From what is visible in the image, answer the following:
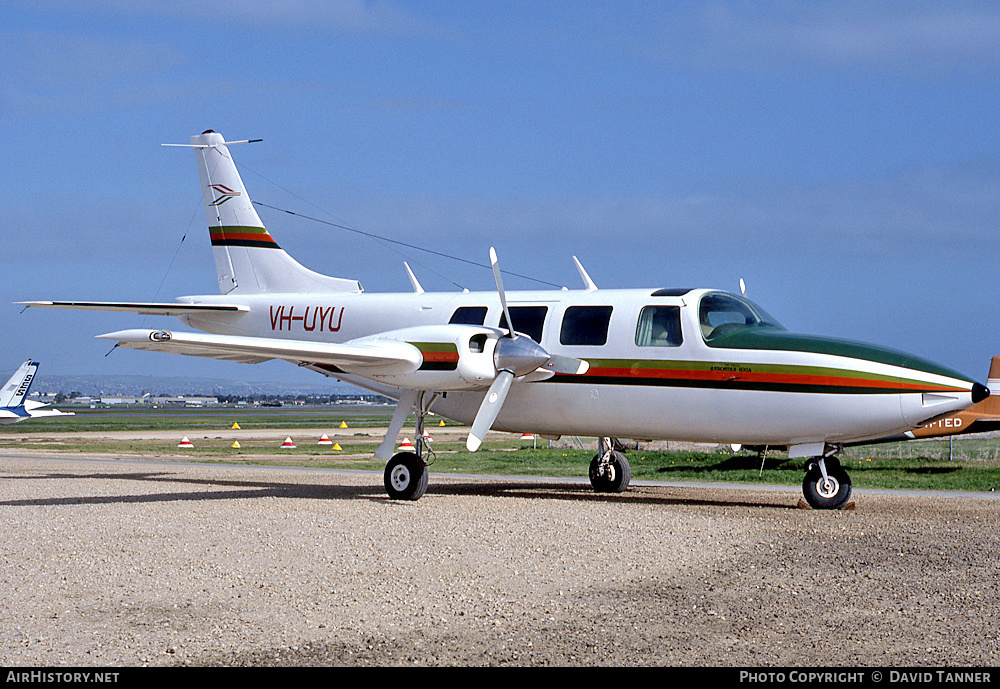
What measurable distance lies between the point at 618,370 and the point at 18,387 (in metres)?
42.3

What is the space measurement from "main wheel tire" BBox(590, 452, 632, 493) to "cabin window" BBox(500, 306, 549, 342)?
3443 mm

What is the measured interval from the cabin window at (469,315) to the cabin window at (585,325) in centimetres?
156

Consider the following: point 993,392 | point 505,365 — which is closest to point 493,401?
point 505,365

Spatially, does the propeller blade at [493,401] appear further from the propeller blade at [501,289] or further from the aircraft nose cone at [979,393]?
the aircraft nose cone at [979,393]

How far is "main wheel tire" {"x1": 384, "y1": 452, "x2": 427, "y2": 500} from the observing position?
1681 cm

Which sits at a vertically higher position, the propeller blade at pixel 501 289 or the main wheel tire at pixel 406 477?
the propeller blade at pixel 501 289

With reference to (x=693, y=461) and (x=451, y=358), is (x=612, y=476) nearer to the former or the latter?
(x=451, y=358)

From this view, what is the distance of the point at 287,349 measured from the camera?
52.2 feet

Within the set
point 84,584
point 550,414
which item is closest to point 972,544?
point 550,414

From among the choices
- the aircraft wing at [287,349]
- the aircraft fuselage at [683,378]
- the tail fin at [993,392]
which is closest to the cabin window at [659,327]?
the aircraft fuselage at [683,378]

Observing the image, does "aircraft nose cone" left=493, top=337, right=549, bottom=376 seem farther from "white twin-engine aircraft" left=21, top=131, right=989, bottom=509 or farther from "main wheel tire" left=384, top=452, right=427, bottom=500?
"main wheel tire" left=384, top=452, right=427, bottom=500

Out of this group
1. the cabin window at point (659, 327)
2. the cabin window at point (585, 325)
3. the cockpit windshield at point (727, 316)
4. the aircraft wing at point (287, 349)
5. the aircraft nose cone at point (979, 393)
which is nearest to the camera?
the aircraft nose cone at point (979, 393)

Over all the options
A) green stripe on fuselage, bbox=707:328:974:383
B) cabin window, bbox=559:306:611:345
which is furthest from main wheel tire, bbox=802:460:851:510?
cabin window, bbox=559:306:611:345

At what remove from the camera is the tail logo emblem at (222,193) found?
867 inches
